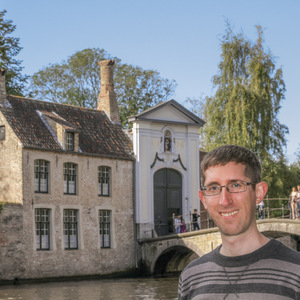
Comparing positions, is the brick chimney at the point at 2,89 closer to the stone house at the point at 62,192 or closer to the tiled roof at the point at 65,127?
the stone house at the point at 62,192

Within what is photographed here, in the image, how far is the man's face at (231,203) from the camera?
91.0 inches

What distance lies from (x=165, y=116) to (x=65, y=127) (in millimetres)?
4841

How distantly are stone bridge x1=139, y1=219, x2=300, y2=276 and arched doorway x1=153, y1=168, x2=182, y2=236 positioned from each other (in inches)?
40.3

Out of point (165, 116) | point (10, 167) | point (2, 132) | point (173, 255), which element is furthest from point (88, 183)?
point (165, 116)

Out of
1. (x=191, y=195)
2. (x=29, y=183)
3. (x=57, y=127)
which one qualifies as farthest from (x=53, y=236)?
(x=191, y=195)

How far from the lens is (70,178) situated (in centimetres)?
2409

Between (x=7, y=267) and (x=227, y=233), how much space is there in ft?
65.8

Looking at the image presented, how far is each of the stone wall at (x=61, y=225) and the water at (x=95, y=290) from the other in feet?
3.29

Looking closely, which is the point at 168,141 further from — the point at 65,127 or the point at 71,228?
the point at 71,228

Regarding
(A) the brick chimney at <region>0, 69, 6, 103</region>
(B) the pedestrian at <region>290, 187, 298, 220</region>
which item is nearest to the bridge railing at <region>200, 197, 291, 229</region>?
(B) the pedestrian at <region>290, 187, 298, 220</region>

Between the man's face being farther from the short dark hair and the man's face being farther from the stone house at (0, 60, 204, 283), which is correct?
the stone house at (0, 60, 204, 283)

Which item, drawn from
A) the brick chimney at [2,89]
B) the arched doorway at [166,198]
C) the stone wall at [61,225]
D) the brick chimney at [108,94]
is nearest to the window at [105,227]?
the stone wall at [61,225]

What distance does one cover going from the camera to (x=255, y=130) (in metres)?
29.1

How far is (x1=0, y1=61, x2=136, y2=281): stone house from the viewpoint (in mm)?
22359
